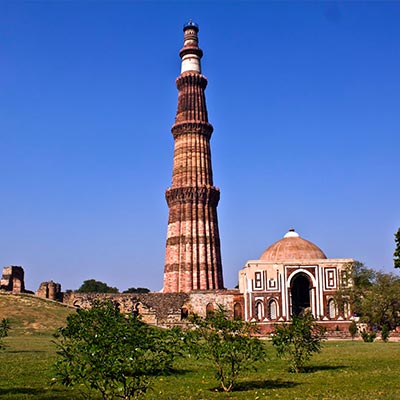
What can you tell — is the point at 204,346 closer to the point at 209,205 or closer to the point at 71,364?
the point at 71,364

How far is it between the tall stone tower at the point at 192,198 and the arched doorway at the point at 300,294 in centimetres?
639

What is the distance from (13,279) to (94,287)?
148ft

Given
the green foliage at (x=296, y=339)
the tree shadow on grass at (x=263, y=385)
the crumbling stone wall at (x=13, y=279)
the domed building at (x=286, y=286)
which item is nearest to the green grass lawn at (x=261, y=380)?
the tree shadow on grass at (x=263, y=385)

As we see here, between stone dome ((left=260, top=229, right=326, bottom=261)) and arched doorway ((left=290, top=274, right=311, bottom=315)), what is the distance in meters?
1.81

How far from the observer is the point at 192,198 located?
51.4m

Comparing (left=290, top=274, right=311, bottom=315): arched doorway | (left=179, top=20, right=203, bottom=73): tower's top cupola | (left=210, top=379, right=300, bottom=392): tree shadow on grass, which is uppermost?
(left=179, top=20, right=203, bottom=73): tower's top cupola

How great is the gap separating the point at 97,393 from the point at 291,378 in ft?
16.6

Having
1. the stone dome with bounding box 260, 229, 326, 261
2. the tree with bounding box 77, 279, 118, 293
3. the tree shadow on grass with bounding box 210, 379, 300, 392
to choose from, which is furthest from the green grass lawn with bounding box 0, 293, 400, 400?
the tree with bounding box 77, 279, 118, 293

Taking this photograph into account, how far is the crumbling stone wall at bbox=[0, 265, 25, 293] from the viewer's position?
48.2 meters

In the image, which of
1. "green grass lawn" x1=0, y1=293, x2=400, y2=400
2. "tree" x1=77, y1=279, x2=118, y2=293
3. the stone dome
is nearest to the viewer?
"green grass lawn" x1=0, y1=293, x2=400, y2=400

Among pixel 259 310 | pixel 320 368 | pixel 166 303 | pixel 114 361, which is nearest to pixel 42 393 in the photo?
pixel 114 361

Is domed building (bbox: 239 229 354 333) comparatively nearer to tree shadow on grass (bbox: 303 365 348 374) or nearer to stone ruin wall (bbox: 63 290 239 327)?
stone ruin wall (bbox: 63 290 239 327)

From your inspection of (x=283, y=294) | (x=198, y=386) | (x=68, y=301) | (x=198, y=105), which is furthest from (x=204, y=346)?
(x=198, y=105)

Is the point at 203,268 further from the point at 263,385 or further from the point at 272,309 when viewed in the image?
the point at 263,385
